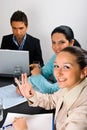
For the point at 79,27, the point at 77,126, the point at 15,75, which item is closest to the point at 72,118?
the point at 77,126

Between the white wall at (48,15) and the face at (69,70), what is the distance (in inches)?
71.0

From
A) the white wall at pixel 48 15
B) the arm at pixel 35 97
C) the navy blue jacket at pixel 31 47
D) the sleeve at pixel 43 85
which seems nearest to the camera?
the arm at pixel 35 97

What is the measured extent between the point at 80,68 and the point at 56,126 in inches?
13.8

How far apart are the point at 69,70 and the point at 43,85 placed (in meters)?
0.52

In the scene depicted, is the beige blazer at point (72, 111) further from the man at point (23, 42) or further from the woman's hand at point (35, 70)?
the man at point (23, 42)

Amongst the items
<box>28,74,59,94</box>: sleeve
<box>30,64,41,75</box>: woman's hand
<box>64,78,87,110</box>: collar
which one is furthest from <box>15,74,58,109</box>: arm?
<box>30,64,41,75</box>: woman's hand

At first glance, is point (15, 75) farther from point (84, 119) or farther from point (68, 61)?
point (84, 119)

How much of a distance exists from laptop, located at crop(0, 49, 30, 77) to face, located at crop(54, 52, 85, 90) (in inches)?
23.7

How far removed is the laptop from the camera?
175 centimetres

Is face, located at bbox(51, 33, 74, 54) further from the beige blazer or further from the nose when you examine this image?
the nose

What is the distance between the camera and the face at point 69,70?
1.15 metres

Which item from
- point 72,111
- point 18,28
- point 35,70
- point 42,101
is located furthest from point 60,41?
point 72,111

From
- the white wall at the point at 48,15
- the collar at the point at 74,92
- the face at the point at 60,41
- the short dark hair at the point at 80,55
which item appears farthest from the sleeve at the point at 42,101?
the white wall at the point at 48,15

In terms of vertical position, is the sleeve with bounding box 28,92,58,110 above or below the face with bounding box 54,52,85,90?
below
